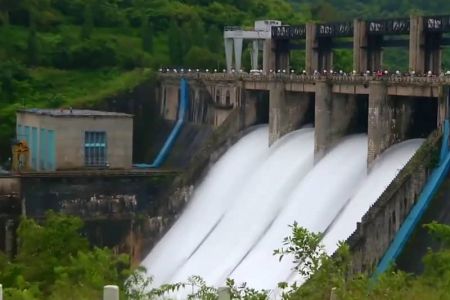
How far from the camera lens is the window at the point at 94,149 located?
44344 mm

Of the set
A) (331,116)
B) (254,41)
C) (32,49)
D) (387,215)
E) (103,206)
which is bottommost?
(103,206)

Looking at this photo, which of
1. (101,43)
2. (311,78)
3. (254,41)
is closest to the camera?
(311,78)

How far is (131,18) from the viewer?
71125mm

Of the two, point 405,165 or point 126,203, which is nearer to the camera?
point 405,165

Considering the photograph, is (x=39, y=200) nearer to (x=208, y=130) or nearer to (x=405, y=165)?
(x=208, y=130)

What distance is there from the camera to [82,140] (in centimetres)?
4434

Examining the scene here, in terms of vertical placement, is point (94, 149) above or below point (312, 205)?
above

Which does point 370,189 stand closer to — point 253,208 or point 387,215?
point 387,215

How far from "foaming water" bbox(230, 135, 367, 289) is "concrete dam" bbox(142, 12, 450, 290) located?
0.15 ft

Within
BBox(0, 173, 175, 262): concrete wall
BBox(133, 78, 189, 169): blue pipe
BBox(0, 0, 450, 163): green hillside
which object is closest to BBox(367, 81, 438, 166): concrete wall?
BBox(0, 173, 175, 262): concrete wall

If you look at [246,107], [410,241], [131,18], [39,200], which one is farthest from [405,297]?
[131,18]

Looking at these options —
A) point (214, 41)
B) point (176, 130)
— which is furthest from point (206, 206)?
point (214, 41)

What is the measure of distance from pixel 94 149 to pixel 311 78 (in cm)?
1016

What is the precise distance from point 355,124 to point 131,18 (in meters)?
35.3
